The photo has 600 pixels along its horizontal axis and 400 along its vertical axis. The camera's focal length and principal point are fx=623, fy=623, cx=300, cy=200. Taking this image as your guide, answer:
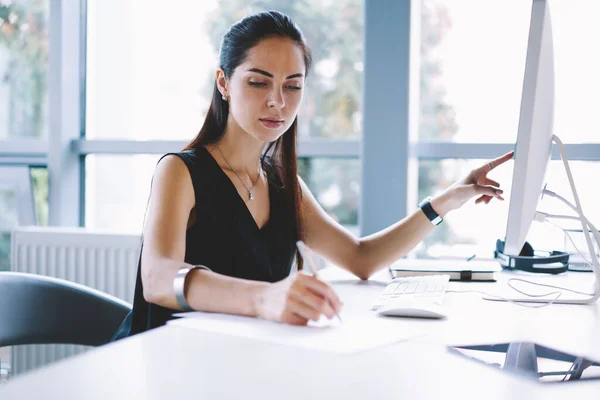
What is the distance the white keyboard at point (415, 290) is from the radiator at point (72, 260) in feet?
4.61

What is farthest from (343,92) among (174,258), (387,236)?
(174,258)

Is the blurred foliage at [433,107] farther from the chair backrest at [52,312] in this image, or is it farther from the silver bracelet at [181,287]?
the silver bracelet at [181,287]

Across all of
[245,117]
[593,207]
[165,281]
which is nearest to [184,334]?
[165,281]

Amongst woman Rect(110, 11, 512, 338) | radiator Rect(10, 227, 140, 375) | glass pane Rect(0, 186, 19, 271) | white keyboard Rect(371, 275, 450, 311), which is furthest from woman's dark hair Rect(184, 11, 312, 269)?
glass pane Rect(0, 186, 19, 271)

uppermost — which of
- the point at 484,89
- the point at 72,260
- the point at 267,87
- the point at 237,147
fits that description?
the point at 484,89

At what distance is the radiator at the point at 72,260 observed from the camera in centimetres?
259

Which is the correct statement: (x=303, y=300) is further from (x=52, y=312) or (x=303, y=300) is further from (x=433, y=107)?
(x=433, y=107)

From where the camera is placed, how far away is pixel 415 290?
137 cm

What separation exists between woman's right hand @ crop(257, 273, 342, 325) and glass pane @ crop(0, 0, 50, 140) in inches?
90.3

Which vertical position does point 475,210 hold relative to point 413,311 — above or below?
above

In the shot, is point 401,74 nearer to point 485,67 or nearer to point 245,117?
point 485,67

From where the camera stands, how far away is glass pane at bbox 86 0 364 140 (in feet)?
8.28

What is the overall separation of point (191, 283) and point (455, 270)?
2.55ft

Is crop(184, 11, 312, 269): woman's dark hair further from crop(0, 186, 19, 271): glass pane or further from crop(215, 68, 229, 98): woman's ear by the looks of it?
crop(0, 186, 19, 271): glass pane
